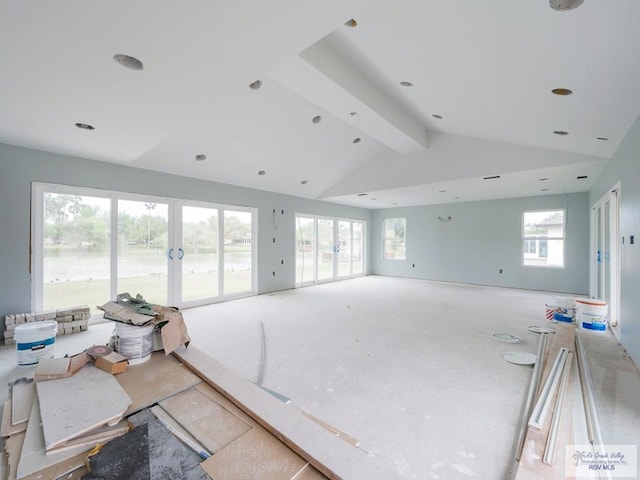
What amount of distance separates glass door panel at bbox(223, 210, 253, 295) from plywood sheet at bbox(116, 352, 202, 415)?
4509 millimetres

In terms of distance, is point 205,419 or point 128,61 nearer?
point 205,419

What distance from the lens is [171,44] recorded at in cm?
192

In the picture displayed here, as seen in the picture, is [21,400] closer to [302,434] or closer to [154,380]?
[154,380]

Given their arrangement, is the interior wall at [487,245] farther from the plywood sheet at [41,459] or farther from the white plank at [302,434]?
the plywood sheet at [41,459]

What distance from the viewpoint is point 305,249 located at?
802cm

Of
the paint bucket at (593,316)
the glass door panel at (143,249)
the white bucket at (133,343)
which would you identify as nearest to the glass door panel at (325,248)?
the glass door panel at (143,249)

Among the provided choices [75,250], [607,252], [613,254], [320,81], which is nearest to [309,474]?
[320,81]

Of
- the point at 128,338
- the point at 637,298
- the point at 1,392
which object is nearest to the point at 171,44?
the point at 128,338

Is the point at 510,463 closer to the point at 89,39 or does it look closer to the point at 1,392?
the point at 89,39

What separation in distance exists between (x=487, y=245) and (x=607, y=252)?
323cm

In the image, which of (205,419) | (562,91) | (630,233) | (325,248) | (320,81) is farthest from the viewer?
(325,248)

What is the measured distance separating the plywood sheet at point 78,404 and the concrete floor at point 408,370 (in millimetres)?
1407

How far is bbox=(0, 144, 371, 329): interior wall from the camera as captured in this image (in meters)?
3.68

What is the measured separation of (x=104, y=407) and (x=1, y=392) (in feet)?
7.15
